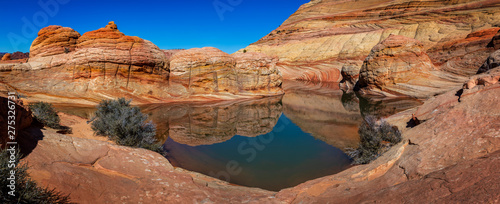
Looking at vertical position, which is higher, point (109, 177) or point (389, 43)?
point (389, 43)

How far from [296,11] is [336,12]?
34.1 ft

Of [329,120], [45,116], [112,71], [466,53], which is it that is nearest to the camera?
[45,116]

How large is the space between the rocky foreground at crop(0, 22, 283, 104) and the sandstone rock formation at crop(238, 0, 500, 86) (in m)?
17.3

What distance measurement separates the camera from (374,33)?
34.2 metres

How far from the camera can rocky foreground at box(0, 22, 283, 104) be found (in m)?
11.8

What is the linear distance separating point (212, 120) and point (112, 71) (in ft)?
22.5

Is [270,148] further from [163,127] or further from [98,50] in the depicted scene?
[98,50]

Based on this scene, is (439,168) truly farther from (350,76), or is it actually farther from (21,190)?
(350,76)

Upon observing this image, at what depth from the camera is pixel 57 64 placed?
484 inches

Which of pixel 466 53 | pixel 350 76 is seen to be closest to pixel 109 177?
pixel 350 76

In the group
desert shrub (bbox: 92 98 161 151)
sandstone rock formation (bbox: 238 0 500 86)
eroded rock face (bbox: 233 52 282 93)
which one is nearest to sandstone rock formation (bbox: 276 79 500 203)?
desert shrub (bbox: 92 98 161 151)

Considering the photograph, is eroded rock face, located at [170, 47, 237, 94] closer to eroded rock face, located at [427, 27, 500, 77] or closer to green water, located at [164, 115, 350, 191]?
green water, located at [164, 115, 350, 191]

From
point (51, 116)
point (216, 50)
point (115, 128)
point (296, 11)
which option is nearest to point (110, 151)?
point (115, 128)

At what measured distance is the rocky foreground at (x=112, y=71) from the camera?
11797 millimetres
